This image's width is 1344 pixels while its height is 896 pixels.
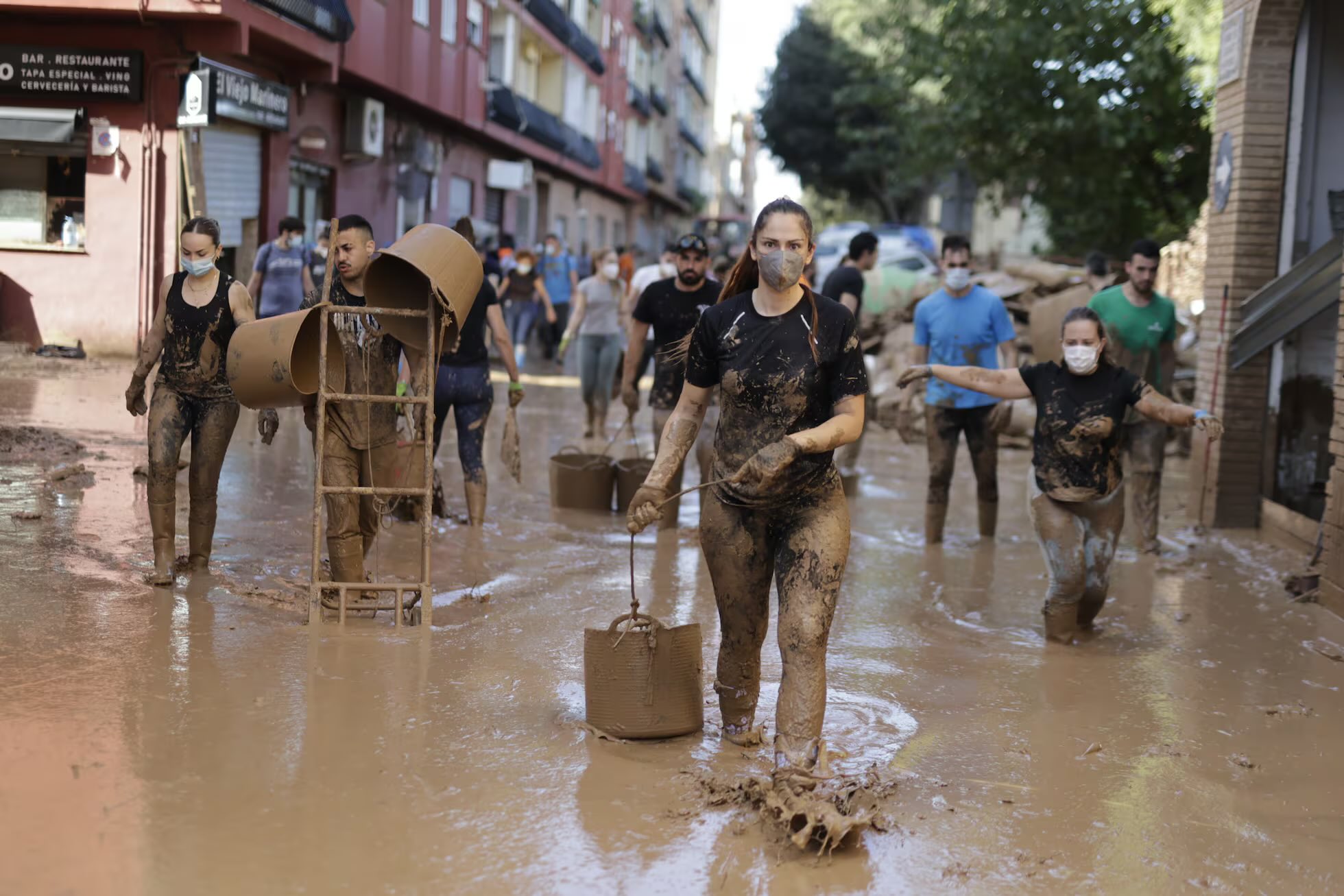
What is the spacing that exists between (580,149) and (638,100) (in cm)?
969

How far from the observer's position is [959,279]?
9.50 m

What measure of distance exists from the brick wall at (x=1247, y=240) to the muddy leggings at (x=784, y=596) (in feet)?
22.7

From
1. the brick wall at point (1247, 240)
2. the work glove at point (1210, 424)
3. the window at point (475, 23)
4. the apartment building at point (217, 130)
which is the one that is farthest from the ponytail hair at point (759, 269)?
the window at point (475, 23)

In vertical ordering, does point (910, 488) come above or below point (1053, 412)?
below

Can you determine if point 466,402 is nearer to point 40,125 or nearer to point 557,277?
point 40,125

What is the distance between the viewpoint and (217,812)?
415 cm

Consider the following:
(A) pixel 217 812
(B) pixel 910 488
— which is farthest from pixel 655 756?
(B) pixel 910 488

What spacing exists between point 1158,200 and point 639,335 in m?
21.2

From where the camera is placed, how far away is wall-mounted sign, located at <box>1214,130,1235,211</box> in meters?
11.0

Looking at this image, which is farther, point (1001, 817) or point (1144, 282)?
point (1144, 282)

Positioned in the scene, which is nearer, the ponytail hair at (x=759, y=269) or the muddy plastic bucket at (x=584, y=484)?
the ponytail hair at (x=759, y=269)

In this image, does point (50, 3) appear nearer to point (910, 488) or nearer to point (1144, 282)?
point (910, 488)

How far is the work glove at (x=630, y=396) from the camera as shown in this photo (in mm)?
9695

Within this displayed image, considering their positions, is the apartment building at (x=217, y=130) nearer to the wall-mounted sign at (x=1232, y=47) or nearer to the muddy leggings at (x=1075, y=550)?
the wall-mounted sign at (x=1232, y=47)
